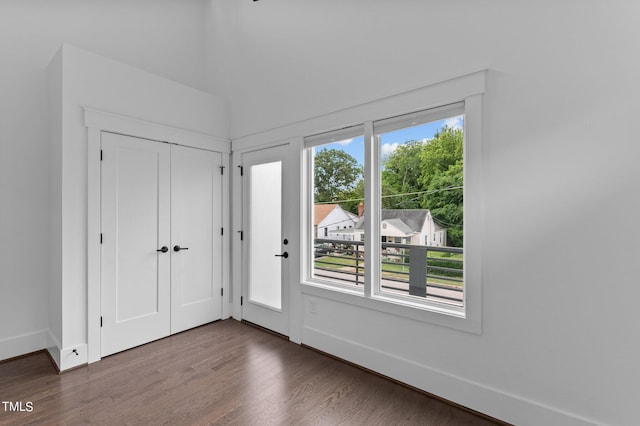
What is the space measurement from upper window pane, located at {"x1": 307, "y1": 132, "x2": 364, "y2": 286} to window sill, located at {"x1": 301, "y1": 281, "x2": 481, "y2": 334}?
15 cm

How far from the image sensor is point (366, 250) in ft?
8.80

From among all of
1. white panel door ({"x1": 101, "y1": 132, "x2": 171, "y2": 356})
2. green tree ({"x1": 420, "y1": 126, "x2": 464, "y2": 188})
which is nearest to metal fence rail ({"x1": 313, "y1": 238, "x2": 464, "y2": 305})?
green tree ({"x1": 420, "y1": 126, "x2": 464, "y2": 188})

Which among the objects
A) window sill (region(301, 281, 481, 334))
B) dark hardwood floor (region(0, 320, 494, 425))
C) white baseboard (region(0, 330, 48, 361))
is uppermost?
window sill (region(301, 281, 481, 334))

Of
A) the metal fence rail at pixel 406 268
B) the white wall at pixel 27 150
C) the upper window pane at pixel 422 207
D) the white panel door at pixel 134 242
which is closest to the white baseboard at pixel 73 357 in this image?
the white panel door at pixel 134 242

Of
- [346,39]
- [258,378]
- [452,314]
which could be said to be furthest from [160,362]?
[346,39]

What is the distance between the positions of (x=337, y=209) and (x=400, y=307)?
3.61 feet

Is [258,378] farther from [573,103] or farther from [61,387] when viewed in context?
[573,103]

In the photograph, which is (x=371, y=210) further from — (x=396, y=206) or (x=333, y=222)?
(x=333, y=222)

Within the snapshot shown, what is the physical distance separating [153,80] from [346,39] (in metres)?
2.09

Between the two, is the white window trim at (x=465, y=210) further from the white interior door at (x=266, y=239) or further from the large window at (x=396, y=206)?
the white interior door at (x=266, y=239)

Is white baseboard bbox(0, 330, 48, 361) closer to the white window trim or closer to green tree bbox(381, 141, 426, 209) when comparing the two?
the white window trim

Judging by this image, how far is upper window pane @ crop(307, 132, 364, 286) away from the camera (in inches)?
112

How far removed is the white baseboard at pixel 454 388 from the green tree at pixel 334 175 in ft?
4.50

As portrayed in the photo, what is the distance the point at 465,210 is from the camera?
2.15m
